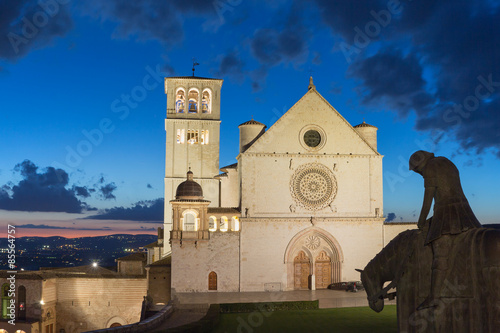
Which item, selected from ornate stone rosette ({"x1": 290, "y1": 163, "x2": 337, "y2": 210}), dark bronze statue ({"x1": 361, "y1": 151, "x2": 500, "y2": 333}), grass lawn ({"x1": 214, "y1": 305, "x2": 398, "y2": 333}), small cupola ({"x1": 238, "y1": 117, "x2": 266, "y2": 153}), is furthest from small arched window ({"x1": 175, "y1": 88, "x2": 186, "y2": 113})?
dark bronze statue ({"x1": 361, "y1": 151, "x2": 500, "y2": 333})

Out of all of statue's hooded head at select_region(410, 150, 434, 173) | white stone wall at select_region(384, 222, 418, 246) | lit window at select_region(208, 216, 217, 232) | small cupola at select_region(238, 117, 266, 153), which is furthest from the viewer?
small cupola at select_region(238, 117, 266, 153)

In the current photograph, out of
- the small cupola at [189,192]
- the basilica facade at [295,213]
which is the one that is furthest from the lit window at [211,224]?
the small cupola at [189,192]

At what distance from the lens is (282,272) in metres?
37.9

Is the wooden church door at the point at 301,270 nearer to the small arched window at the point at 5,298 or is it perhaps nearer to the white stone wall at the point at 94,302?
the white stone wall at the point at 94,302

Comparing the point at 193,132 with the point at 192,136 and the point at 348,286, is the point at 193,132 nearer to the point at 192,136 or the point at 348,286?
the point at 192,136

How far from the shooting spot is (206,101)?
167ft

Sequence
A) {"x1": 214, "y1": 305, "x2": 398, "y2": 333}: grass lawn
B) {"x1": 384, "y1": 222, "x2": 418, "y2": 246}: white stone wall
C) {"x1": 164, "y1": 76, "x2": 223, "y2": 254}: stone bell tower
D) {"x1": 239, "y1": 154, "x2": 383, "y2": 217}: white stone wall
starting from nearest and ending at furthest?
{"x1": 214, "y1": 305, "x2": 398, "y2": 333}: grass lawn
{"x1": 239, "y1": 154, "x2": 383, "y2": 217}: white stone wall
{"x1": 384, "y1": 222, "x2": 418, "y2": 246}: white stone wall
{"x1": 164, "y1": 76, "x2": 223, "y2": 254}: stone bell tower

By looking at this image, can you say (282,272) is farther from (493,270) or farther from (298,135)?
(493,270)

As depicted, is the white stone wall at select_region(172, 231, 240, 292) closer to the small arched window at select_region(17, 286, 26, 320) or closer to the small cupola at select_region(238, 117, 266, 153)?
the small cupola at select_region(238, 117, 266, 153)

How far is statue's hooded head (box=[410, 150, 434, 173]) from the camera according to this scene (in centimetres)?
967

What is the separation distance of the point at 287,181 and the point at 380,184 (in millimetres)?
7304

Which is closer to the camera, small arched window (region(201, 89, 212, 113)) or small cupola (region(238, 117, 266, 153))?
small cupola (region(238, 117, 266, 153))

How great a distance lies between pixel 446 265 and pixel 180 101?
1711 inches

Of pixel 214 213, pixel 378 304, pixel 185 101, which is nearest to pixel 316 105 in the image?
pixel 214 213
